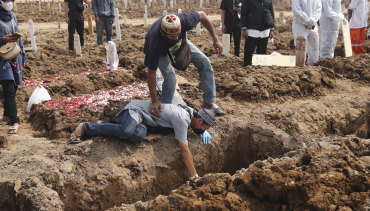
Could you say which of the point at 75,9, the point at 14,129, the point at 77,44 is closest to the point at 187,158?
the point at 14,129

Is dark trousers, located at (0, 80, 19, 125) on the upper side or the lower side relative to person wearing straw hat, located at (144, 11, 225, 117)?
lower

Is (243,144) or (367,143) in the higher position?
(367,143)

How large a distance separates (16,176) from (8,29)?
215 centimetres

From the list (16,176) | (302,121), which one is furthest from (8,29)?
(302,121)

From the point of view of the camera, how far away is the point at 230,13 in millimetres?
9320

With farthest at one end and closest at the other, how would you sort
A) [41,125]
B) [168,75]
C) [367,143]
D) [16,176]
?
1. [41,125]
2. [168,75]
3. [367,143]
4. [16,176]

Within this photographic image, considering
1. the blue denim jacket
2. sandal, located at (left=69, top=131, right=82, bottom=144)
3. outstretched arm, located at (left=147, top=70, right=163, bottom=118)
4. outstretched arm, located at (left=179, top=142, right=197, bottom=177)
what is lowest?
outstretched arm, located at (left=179, top=142, right=197, bottom=177)

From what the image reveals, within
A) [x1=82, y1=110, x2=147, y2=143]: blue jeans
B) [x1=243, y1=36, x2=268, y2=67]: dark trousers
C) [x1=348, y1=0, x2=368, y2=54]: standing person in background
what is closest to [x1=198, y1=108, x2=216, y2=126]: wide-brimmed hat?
[x1=82, y1=110, x2=147, y2=143]: blue jeans

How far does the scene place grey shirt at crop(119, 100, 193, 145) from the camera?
429 cm

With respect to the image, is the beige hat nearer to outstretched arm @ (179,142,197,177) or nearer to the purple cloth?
outstretched arm @ (179,142,197,177)

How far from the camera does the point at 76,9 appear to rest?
975 cm

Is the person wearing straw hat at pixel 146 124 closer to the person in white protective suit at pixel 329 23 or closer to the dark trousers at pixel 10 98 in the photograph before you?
the dark trousers at pixel 10 98

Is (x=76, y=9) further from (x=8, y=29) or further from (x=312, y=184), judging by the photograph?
(x=312, y=184)

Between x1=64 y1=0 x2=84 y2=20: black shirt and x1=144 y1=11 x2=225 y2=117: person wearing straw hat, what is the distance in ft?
19.1
